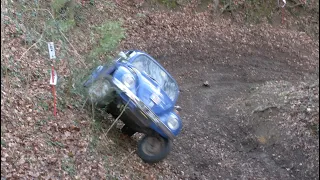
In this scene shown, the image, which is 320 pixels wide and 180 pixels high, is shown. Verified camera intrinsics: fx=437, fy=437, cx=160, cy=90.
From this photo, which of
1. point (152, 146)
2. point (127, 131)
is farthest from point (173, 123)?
point (127, 131)

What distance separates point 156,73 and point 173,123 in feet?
4.52

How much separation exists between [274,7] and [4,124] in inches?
666

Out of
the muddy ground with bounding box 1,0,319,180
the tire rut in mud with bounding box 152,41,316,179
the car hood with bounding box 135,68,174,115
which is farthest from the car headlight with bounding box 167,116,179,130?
the tire rut in mud with bounding box 152,41,316,179

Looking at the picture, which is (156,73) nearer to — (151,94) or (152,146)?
(151,94)

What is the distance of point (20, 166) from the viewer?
5562 mm

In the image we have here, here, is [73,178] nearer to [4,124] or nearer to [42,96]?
[4,124]

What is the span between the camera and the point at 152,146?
8.22 meters

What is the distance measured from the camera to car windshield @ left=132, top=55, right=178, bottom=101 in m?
8.90

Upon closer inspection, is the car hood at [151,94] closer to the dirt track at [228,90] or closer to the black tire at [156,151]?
the black tire at [156,151]

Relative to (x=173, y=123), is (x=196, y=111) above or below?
below

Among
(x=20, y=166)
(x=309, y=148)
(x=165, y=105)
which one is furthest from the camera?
(x=309, y=148)

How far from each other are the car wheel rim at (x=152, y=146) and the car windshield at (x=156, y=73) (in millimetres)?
1107

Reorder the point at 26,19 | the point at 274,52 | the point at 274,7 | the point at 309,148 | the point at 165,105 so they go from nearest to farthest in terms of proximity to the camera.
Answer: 1. the point at 165,105
2. the point at 309,148
3. the point at 26,19
4. the point at 274,52
5. the point at 274,7

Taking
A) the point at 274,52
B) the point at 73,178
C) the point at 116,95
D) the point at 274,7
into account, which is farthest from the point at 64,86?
the point at 274,7
